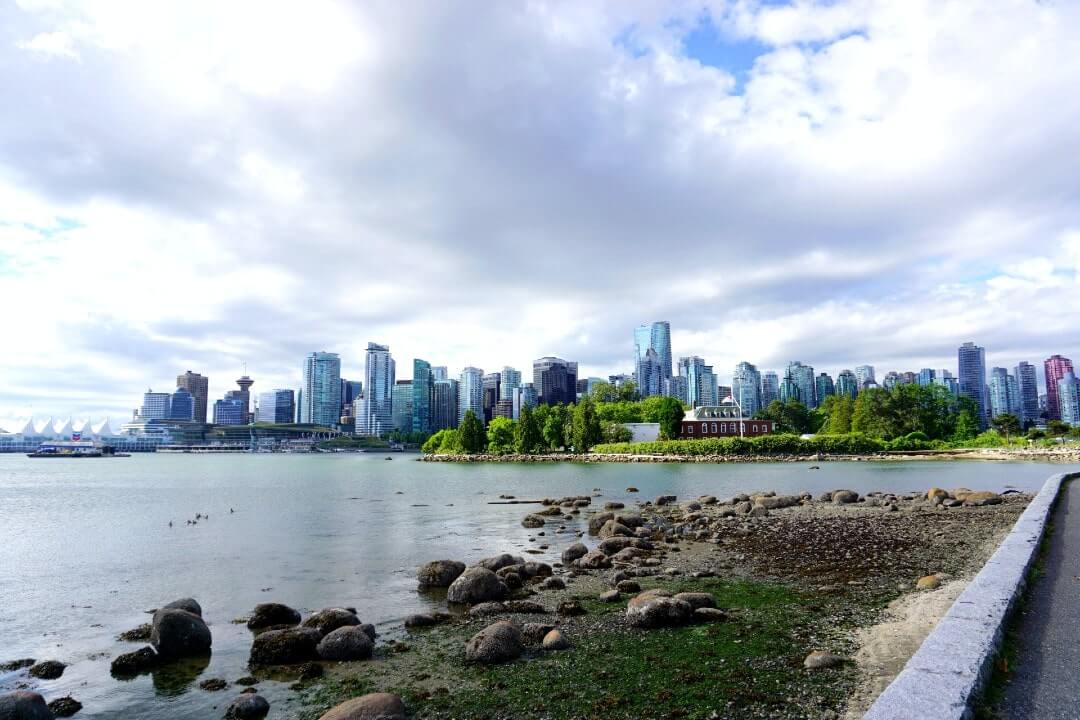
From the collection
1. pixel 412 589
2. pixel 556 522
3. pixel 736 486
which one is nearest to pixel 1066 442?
pixel 736 486

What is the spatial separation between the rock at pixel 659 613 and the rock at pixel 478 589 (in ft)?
16.6

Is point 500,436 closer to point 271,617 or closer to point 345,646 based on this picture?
point 271,617

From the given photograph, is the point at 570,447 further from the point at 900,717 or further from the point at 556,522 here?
the point at 900,717

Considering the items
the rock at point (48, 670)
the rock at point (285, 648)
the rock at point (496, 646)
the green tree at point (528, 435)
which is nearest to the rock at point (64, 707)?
the rock at point (48, 670)

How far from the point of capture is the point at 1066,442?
120688mm

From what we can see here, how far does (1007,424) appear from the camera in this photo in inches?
5399

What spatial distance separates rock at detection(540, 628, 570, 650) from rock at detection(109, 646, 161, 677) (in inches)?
356

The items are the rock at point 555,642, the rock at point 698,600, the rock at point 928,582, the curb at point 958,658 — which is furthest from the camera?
the rock at point 928,582

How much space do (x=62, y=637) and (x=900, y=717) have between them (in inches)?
808

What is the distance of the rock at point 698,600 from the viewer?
15.9 m

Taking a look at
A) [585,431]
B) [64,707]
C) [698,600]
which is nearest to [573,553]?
[698,600]

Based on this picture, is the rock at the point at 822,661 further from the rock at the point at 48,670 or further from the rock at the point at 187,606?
the rock at the point at 48,670

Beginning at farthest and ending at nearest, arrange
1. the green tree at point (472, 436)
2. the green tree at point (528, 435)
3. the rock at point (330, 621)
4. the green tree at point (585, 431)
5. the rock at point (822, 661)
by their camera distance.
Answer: the green tree at point (472, 436) → the green tree at point (528, 435) → the green tree at point (585, 431) → the rock at point (330, 621) → the rock at point (822, 661)

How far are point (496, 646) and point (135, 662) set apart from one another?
8.43 meters
